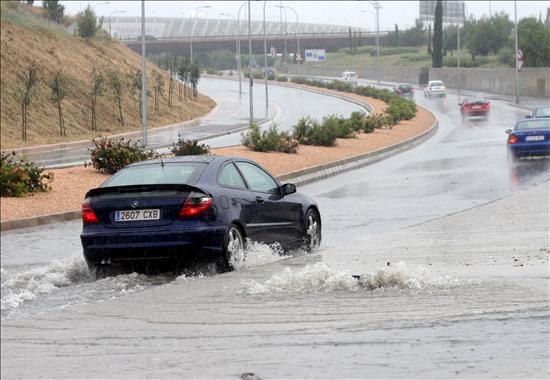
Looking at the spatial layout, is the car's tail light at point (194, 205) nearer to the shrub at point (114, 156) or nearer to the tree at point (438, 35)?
the shrub at point (114, 156)

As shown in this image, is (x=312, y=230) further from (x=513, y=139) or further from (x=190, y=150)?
(x=513, y=139)

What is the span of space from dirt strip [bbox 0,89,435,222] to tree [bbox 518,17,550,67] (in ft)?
148

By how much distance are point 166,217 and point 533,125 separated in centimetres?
2418

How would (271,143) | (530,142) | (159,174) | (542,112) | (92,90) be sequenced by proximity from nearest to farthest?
1. (159,174)
2. (530,142)
3. (271,143)
4. (542,112)
5. (92,90)

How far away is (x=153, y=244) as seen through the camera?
1156cm

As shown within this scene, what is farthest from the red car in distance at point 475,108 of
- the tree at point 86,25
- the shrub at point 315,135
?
the shrub at point 315,135

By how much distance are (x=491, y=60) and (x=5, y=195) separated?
11210 cm

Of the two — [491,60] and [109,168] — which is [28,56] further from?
[491,60]

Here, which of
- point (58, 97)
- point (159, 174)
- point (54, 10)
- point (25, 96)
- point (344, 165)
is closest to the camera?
point (159, 174)

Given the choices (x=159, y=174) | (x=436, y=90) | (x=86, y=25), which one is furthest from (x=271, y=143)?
(x=436, y=90)

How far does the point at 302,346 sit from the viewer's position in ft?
25.0

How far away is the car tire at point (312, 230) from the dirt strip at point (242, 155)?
217 inches

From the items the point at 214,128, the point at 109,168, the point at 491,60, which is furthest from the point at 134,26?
the point at 109,168

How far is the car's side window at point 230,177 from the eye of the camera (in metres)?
12.5
